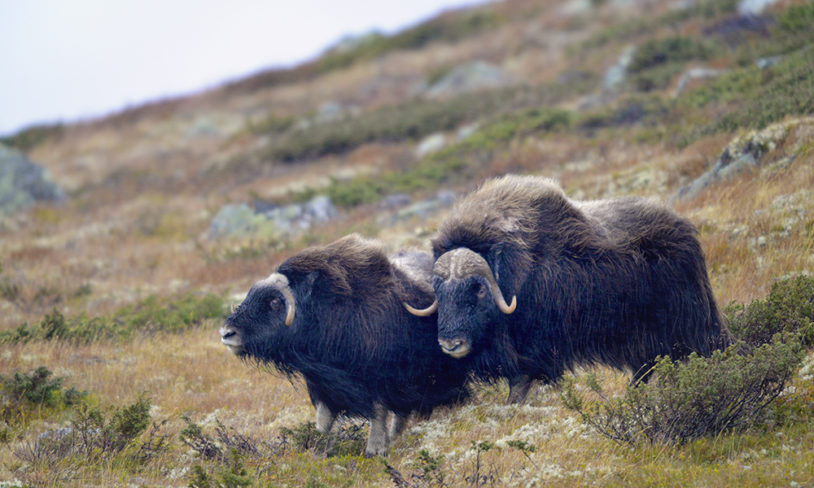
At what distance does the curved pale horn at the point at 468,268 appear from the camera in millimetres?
5328

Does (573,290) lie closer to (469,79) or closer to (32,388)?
(32,388)

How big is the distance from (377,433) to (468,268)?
1.40 metres

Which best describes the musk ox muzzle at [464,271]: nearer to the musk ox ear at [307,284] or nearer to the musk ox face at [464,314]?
the musk ox face at [464,314]

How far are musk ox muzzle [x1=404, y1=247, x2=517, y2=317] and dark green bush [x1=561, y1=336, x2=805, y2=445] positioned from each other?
103 centimetres

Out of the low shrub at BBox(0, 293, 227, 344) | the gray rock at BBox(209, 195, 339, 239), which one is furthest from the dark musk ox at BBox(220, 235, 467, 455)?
the gray rock at BBox(209, 195, 339, 239)

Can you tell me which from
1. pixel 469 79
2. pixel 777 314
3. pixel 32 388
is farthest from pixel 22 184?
pixel 777 314

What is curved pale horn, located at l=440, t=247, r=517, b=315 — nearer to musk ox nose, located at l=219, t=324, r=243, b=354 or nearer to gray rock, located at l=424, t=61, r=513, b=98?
musk ox nose, located at l=219, t=324, r=243, b=354

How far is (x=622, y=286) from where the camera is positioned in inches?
213

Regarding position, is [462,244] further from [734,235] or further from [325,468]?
[734,235]

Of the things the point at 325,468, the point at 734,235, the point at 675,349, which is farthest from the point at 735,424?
the point at 734,235

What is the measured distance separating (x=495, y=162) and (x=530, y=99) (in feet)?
16.0

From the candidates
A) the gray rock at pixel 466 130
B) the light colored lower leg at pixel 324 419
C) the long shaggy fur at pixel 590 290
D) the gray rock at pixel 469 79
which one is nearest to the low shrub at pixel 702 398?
the long shaggy fur at pixel 590 290

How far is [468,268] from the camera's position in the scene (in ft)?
17.5

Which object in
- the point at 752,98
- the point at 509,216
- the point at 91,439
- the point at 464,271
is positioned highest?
the point at 509,216
